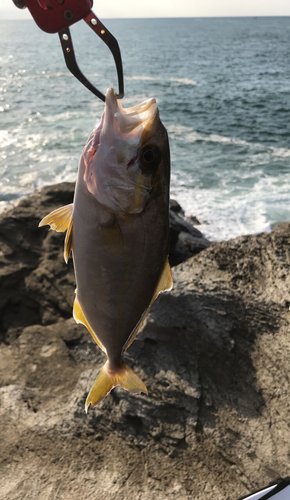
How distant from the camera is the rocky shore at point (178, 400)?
3.29 meters

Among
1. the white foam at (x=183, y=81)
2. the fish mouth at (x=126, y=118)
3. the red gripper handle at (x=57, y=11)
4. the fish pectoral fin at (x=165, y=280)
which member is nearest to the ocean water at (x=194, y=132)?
the white foam at (x=183, y=81)

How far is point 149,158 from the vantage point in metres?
1.84

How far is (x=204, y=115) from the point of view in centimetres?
2386

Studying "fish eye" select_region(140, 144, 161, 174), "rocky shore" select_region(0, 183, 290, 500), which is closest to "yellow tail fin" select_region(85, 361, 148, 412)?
"fish eye" select_region(140, 144, 161, 174)

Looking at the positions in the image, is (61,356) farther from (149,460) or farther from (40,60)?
(40,60)

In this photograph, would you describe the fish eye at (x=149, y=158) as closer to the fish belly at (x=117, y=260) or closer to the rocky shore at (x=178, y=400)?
the fish belly at (x=117, y=260)

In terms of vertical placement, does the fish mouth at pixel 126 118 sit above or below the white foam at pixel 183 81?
above

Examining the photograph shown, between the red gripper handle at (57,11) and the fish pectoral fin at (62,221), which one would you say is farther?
the fish pectoral fin at (62,221)

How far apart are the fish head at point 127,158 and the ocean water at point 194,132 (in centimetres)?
932

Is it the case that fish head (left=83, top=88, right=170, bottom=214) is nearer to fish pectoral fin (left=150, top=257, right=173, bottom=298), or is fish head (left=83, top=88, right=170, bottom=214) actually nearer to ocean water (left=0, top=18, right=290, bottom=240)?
fish pectoral fin (left=150, top=257, right=173, bottom=298)

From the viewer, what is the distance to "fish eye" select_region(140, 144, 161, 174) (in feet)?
5.99

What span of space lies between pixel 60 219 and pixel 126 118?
2.10 ft

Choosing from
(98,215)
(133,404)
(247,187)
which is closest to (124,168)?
(98,215)

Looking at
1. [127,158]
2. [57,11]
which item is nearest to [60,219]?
[127,158]
